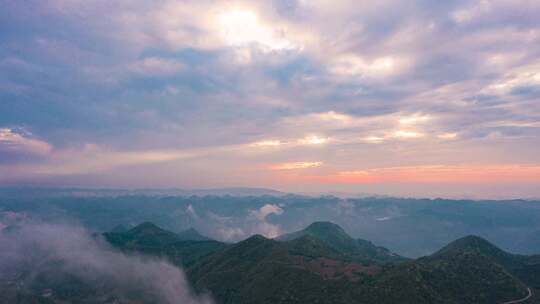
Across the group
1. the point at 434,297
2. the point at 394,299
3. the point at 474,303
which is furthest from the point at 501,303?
the point at 394,299

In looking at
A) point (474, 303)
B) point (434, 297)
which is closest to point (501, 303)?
point (474, 303)

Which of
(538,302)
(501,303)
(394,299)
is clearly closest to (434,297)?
(394,299)

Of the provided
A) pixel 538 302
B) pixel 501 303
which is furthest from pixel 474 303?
pixel 538 302

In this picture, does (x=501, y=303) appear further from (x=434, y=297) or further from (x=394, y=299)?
(x=394, y=299)

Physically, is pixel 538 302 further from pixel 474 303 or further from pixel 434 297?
pixel 434 297

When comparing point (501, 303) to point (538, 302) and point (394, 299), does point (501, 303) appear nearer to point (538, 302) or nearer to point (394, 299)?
point (538, 302)

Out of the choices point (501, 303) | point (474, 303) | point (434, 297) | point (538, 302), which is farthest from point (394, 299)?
point (538, 302)
